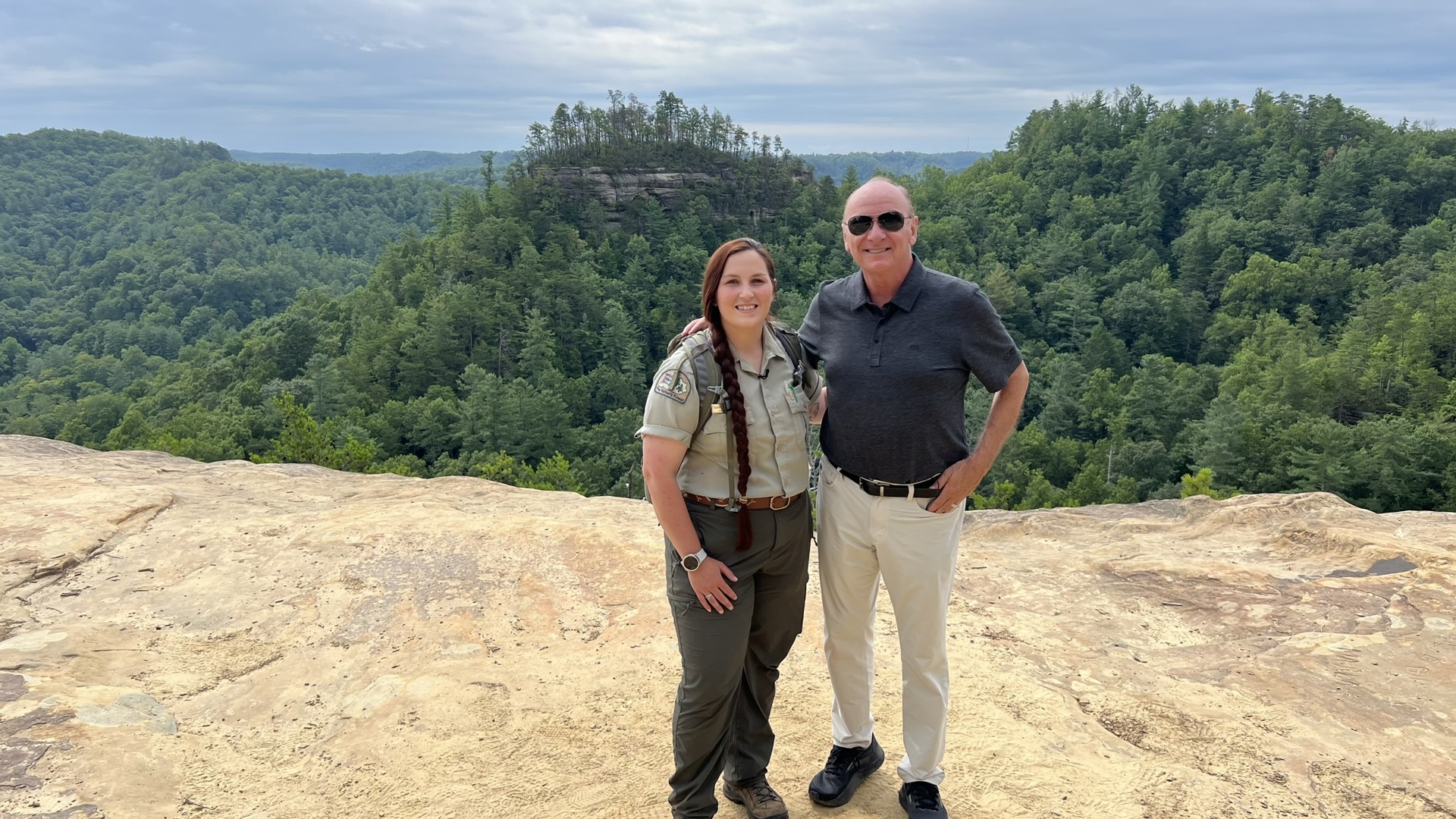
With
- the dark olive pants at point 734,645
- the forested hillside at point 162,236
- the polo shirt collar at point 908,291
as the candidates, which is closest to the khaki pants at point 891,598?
the dark olive pants at point 734,645

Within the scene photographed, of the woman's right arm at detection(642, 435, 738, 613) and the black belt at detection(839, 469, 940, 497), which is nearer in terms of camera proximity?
the woman's right arm at detection(642, 435, 738, 613)

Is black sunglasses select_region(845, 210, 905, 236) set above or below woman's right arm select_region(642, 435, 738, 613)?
above

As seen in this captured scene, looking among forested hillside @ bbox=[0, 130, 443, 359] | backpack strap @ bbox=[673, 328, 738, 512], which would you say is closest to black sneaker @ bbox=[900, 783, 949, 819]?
backpack strap @ bbox=[673, 328, 738, 512]

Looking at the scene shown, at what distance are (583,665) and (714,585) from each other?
2.03 metres

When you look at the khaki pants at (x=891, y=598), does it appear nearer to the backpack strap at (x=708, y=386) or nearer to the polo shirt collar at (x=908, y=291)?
the backpack strap at (x=708, y=386)

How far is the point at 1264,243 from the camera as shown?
65.3 m

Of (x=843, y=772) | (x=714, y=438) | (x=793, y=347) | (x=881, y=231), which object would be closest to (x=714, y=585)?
(x=714, y=438)

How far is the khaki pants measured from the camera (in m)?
3.07

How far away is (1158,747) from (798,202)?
67.1m

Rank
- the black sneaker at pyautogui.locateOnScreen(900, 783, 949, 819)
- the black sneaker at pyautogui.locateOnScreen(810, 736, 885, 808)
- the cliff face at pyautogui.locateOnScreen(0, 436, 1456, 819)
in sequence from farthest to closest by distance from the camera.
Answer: the cliff face at pyautogui.locateOnScreen(0, 436, 1456, 819) < the black sneaker at pyautogui.locateOnScreen(810, 736, 885, 808) < the black sneaker at pyautogui.locateOnScreen(900, 783, 949, 819)

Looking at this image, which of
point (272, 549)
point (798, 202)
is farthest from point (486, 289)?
point (272, 549)

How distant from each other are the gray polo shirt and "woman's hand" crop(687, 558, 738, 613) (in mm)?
653

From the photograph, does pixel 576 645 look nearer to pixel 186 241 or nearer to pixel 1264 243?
pixel 1264 243

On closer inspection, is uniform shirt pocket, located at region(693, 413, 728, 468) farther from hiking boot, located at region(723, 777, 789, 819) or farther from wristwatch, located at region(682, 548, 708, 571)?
hiking boot, located at region(723, 777, 789, 819)
